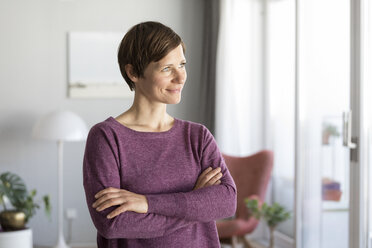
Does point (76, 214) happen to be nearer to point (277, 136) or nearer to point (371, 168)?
point (277, 136)

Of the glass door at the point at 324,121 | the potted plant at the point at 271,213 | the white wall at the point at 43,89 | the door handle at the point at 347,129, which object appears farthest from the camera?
the white wall at the point at 43,89

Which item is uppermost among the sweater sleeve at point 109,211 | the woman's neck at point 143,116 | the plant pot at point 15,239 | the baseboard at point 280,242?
the woman's neck at point 143,116

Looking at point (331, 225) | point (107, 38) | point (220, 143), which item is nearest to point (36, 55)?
point (107, 38)

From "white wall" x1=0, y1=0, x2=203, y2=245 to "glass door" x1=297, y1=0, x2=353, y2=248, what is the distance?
6.94 ft

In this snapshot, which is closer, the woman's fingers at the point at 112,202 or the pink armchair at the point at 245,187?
the woman's fingers at the point at 112,202

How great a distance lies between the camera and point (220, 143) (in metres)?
5.18

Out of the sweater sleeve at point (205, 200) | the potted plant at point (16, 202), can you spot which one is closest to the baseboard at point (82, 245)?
the potted plant at point (16, 202)

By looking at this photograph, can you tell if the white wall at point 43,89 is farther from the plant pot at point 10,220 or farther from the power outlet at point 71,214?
the plant pot at point 10,220

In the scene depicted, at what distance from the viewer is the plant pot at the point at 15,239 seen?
15.0 ft

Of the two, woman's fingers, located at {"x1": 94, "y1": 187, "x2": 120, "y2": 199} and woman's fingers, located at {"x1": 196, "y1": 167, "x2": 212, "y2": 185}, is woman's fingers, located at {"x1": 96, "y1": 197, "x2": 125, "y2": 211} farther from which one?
woman's fingers, located at {"x1": 196, "y1": 167, "x2": 212, "y2": 185}

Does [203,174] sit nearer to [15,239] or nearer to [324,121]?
[324,121]

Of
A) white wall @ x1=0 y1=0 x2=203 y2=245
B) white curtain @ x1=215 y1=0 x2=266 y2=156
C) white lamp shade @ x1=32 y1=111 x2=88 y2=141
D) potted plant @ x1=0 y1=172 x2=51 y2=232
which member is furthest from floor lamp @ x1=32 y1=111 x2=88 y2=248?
white curtain @ x1=215 y1=0 x2=266 y2=156

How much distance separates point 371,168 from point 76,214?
3.21 meters

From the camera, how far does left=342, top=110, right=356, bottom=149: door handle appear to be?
133 inches
